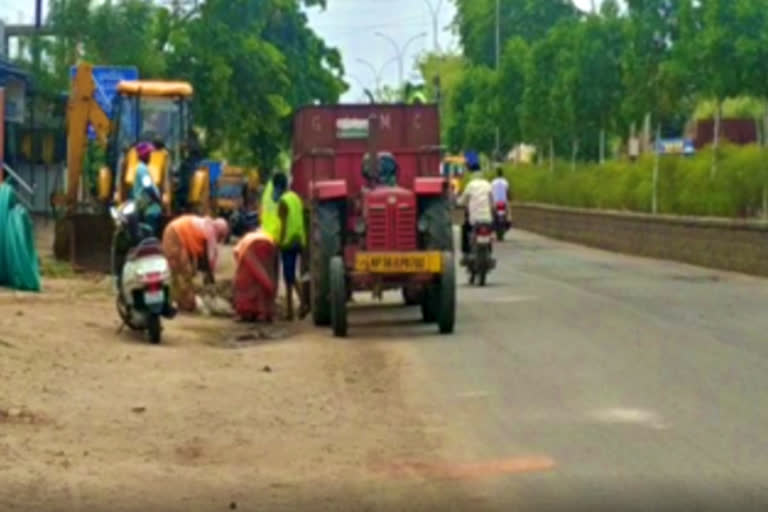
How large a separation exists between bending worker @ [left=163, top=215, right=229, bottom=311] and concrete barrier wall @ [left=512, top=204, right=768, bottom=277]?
11707mm

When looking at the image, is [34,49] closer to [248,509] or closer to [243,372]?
[243,372]

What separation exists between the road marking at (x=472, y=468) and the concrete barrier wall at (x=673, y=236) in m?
20.4

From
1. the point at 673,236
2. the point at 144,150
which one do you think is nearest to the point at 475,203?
the point at 144,150

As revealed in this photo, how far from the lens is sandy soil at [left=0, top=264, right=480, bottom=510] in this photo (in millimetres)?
10094

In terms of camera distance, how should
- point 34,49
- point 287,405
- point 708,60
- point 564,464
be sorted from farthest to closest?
point 34,49, point 708,60, point 287,405, point 564,464

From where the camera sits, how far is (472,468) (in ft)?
35.6

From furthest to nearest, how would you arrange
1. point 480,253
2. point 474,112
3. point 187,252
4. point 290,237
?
point 474,112, point 480,253, point 187,252, point 290,237

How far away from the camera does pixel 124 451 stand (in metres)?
11.4

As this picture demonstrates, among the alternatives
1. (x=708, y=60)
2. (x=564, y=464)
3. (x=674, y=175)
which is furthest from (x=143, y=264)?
(x=674, y=175)

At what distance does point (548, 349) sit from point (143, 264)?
4095mm

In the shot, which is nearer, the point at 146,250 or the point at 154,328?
the point at 154,328

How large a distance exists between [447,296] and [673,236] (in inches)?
739

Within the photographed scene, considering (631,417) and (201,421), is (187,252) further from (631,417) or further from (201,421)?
(631,417)

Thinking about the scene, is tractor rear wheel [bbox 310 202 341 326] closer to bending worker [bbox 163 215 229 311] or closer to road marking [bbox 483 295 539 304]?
bending worker [bbox 163 215 229 311]
